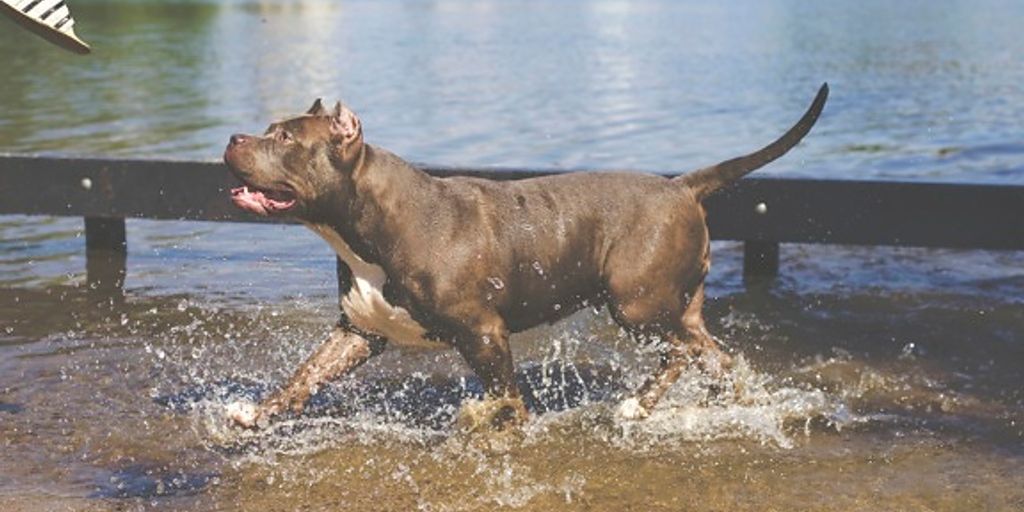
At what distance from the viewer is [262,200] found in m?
6.27

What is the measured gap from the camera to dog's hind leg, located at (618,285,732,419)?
737 centimetres

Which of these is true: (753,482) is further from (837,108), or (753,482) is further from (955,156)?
(837,108)

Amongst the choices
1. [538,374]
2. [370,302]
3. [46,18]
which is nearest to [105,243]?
[538,374]

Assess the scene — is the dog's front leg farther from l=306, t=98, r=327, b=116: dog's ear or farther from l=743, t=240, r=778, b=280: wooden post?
l=743, t=240, r=778, b=280: wooden post

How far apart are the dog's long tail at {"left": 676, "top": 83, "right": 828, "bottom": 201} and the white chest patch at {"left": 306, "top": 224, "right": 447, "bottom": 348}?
4.99 ft

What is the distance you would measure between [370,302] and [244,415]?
92cm

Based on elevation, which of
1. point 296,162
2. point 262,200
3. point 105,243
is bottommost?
point 105,243

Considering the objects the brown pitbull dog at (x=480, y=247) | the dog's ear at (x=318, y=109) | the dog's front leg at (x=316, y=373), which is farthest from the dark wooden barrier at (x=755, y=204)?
the dog's ear at (x=318, y=109)

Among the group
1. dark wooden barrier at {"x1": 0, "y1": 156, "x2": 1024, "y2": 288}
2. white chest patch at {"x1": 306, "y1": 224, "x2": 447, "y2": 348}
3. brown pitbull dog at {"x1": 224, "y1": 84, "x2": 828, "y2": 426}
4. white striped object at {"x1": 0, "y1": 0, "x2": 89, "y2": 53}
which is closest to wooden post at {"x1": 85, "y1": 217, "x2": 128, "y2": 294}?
dark wooden barrier at {"x1": 0, "y1": 156, "x2": 1024, "y2": 288}

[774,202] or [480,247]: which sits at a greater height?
[480,247]

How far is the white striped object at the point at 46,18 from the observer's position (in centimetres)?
555

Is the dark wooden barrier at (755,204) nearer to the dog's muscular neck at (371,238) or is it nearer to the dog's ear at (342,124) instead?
the dog's muscular neck at (371,238)

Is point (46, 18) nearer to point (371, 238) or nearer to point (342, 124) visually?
point (342, 124)

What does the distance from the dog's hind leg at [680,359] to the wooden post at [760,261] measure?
3.18 meters
